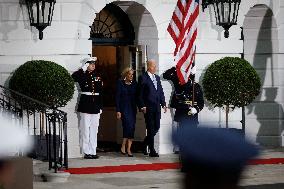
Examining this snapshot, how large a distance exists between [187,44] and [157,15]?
2.38m

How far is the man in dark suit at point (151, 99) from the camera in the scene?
15305 mm

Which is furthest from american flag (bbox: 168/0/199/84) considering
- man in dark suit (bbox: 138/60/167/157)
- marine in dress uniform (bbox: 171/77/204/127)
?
marine in dress uniform (bbox: 171/77/204/127)

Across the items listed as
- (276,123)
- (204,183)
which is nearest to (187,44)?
(276,123)

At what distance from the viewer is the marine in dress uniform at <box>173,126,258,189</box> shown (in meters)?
1.82

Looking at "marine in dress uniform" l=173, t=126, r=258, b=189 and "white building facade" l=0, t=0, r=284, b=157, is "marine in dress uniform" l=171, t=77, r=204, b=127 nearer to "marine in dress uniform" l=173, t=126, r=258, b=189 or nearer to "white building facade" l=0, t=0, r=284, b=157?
"white building facade" l=0, t=0, r=284, b=157

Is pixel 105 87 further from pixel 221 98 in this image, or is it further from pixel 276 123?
pixel 276 123

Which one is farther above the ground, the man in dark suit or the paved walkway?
the man in dark suit

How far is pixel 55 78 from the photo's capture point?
14.5 m

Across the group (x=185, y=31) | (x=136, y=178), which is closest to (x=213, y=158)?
(x=136, y=178)

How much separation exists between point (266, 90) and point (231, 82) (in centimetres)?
218

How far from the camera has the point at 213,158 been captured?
71.6 inches

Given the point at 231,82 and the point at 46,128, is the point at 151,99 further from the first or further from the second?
the point at 46,128

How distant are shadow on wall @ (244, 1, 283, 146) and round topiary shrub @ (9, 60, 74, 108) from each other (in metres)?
5.26

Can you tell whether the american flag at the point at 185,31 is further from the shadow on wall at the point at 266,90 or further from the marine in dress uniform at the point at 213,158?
the marine in dress uniform at the point at 213,158
